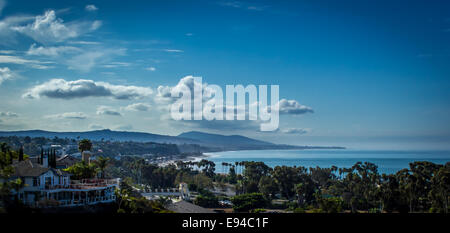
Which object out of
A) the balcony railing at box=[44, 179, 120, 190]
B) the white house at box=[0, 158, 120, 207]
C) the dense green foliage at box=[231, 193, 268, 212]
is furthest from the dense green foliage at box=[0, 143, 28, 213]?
the dense green foliage at box=[231, 193, 268, 212]

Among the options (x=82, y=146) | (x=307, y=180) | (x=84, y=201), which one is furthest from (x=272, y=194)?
(x=84, y=201)

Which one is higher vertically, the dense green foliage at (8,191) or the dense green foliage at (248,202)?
the dense green foliage at (8,191)

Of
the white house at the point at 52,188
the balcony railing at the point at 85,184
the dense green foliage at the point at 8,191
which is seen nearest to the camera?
the dense green foliage at the point at 8,191

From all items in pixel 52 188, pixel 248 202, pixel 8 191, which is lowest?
pixel 248 202

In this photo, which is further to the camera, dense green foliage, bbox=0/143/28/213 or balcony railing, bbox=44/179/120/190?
balcony railing, bbox=44/179/120/190

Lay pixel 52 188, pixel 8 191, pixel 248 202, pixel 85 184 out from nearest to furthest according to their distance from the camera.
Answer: pixel 8 191 < pixel 52 188 < pixel 85 184 < pixel 248 202

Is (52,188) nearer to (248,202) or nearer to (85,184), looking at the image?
(85,184)

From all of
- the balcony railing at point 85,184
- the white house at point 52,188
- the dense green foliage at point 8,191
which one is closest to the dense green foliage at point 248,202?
the balcony railing at point 85,184

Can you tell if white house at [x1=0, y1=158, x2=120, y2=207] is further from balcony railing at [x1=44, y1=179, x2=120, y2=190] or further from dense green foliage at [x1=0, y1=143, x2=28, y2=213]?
dense green foliage at [x1=0, y1=143, x2=28, y2=213]

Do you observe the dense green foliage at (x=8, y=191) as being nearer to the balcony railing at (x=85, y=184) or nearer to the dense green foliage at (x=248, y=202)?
the balcony railing at (x=85, y=184)

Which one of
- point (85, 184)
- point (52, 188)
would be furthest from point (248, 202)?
point (52, 188)
